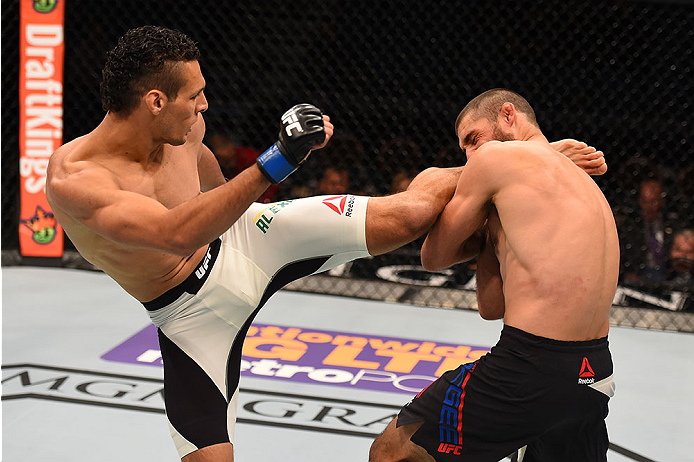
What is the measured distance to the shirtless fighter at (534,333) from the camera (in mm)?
1594

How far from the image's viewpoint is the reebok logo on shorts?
1610mm

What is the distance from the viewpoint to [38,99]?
459 centimetres

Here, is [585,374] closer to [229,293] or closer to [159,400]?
[229,293]

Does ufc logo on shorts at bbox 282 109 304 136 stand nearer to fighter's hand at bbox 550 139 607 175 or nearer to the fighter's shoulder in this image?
the fighter's shoulder

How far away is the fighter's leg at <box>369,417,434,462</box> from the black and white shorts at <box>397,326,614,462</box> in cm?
2

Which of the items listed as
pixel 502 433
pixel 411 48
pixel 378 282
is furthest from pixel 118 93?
pixel 411 48

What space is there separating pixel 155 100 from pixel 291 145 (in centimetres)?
35

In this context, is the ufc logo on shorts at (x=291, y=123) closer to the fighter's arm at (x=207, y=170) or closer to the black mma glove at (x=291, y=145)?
the black mma glove at (x=291, y=145)

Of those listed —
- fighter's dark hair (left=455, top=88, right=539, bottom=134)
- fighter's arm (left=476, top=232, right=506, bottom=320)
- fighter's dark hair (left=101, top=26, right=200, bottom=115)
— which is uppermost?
fighter's dark hair (left=101, top=26, right=200, bottom=115)

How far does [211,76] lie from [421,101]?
1335 millimetres

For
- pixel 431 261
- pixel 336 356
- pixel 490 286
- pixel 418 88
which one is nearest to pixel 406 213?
pixel 431 261

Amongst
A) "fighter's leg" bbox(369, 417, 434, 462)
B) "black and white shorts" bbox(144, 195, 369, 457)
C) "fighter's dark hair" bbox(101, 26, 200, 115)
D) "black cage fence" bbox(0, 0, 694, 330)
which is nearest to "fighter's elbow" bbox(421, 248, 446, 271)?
"black and white shorts" bbox(144, 195, 369, 457)

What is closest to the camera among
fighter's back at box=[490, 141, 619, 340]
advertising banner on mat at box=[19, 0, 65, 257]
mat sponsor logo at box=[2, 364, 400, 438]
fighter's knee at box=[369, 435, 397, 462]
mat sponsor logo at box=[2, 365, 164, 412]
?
fighter's back at box=[490, 141, 619, 340]

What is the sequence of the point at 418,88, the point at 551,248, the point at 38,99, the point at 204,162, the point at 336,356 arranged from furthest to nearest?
the point at 418,88, the point at 38,99, the point at 336,356, the point at 204,162, the point at 551,248
